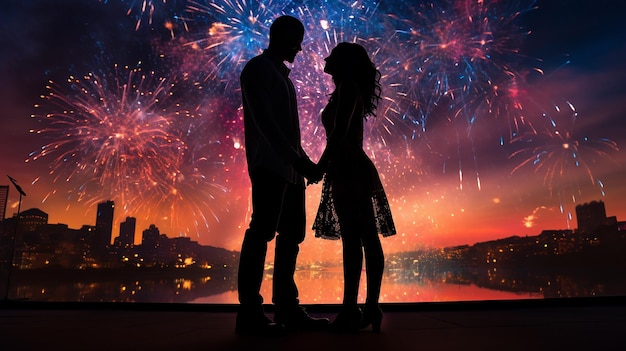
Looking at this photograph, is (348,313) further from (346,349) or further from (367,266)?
(346,349)

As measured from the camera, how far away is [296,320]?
8.41 ft

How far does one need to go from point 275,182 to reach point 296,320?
3.01ft

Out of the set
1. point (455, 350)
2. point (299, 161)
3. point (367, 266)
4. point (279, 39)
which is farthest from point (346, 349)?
point (279, 39)

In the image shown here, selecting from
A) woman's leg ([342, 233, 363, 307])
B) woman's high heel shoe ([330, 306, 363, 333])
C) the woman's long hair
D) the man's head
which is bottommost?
woman's high heel shoe ([330, 306, 363, 333])

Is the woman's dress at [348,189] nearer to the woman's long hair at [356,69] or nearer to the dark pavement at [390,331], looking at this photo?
the woman's long hair at [356,69]

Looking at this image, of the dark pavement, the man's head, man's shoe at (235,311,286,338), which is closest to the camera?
the dark pavement

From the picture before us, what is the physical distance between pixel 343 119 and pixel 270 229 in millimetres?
835

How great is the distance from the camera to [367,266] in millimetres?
2543

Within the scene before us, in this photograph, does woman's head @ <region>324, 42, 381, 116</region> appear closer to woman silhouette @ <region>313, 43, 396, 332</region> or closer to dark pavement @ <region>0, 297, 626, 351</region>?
woman silhouette @ <region>313, 43, 396, 332</region>

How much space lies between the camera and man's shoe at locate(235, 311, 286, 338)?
2.16 metres

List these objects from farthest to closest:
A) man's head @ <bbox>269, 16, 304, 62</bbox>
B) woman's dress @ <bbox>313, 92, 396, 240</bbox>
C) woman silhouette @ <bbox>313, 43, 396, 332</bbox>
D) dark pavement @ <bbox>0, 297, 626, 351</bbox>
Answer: man's head @ <bbox>269, 16, 304, 62</bbox>
woman's dress @ <bbox>313, 92, 396, 240</bbox>
woman silhouette @ <bbox>313, 43, 396, 332</bbox>
dark pavement @ <bbox>0, 297, 626, 351</bbox>

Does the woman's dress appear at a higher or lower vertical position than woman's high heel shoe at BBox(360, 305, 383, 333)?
higher

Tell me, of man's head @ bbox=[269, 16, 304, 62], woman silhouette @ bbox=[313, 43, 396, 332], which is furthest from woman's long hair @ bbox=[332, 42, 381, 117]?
man's head @ bbox=[269, 16, 304, 62]

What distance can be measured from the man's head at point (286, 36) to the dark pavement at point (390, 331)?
189 centimetres
